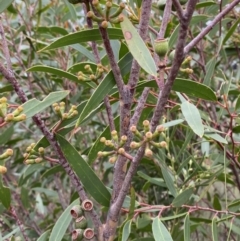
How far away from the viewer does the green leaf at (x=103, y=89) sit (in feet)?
2.28

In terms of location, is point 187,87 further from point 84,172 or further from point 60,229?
point 60,229

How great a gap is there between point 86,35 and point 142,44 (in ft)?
0.34

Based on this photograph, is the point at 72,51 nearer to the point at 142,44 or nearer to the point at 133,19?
the point at 133,19

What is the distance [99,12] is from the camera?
1.96 feet

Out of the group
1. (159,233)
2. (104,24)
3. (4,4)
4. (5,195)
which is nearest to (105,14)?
(104,24)

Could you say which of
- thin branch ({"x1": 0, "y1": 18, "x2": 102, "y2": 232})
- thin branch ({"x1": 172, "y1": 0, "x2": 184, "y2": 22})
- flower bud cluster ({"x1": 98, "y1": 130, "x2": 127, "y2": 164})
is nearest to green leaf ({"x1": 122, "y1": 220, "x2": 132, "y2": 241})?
thin branch ({"x1": 0, "y1": 18, "x2": 102, "y2": 232})

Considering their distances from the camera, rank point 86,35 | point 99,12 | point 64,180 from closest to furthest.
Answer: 1. point 99,12
2. point 86,35
3. point 64,180

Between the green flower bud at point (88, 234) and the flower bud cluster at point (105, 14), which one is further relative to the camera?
the green flower bud at point (88, 234)

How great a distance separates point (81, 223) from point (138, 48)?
0.98 feet

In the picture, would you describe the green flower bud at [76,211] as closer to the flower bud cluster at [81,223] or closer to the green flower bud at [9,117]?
the flower bud cluster at [81,223]

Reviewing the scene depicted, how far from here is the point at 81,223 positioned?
2.40 feet

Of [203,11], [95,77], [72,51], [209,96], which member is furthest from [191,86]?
[72,51]

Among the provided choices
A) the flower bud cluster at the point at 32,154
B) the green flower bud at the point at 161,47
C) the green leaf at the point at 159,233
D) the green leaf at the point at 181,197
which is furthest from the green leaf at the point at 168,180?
the green flower bud at the point at 161,47

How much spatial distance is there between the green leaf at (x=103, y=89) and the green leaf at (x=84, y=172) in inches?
2.4
